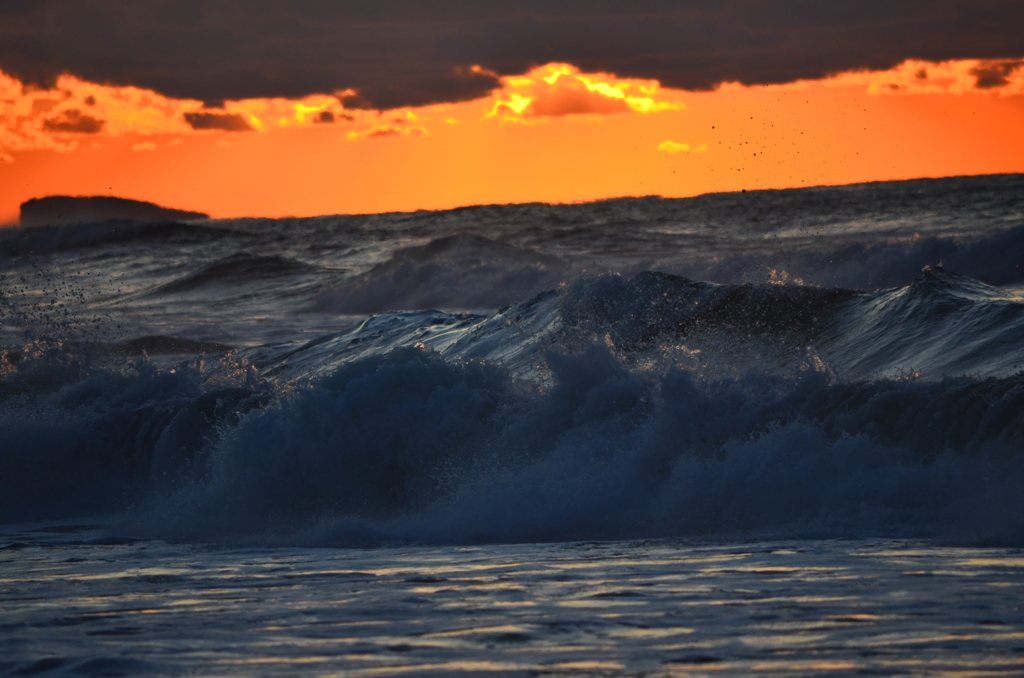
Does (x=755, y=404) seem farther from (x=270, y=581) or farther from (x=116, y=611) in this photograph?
(x=116, y=611)

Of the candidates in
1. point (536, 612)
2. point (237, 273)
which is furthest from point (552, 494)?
point (237, 273)

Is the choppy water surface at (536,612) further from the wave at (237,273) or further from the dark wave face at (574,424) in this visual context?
the wave at (237,273)

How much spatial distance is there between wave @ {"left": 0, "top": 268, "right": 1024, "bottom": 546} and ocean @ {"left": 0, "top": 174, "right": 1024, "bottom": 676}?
1.0 inches

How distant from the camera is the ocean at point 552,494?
3902mm

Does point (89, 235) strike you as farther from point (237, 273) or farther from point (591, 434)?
point (591, 434)

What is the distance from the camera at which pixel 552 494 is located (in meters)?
6.62

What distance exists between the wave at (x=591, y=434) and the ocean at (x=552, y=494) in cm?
3

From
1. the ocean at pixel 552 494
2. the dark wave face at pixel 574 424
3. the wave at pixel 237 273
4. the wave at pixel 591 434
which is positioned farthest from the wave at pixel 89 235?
the wave at pixel 591 434

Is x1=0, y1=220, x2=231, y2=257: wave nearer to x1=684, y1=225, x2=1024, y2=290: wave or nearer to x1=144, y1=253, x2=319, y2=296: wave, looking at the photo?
x1=144, y1=253, x2=319, y2=296: wave

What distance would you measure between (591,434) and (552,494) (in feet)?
2.90

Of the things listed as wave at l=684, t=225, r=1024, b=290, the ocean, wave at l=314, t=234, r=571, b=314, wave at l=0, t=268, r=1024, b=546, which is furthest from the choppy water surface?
wave at l=314, t=234, r=571, b=314

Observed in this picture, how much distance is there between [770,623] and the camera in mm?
3982

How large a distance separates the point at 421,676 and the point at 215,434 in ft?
20.6

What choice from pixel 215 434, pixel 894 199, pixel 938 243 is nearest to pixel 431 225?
pixel 894 199
